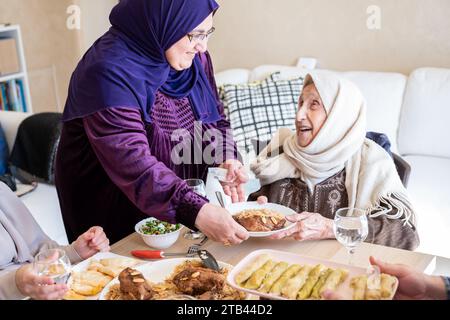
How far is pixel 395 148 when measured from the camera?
3.47 m

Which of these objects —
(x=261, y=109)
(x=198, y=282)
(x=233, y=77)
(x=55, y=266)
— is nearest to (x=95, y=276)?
(x=55, y=266)

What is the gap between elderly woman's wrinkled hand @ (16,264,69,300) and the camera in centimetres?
117

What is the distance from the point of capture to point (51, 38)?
5.08 meters

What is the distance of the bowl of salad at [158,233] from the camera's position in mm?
1552

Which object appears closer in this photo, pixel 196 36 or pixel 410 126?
pixel 196 36

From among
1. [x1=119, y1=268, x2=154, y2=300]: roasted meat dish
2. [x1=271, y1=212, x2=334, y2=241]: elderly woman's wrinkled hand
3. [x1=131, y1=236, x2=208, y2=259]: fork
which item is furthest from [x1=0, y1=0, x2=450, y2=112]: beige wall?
[x1=119, y1=268, x2=154, y2=300]: roasted meat dish

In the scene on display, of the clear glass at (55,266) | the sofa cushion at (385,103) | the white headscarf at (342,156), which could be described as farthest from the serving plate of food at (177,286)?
the sofa cushion at (385,103)

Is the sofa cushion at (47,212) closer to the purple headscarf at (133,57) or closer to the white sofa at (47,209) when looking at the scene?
the white sofa at (47,209)

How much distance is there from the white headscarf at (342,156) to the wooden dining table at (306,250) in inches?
12.7

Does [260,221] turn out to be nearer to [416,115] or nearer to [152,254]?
[152,254]

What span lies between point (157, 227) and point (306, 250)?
433mm

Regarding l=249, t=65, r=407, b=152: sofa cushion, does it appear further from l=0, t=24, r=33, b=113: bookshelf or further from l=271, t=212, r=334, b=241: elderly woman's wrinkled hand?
l=0, t=24, r=33, b=113: bookshelf

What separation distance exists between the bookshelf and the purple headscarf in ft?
9.92

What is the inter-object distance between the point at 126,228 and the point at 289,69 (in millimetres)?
2302
